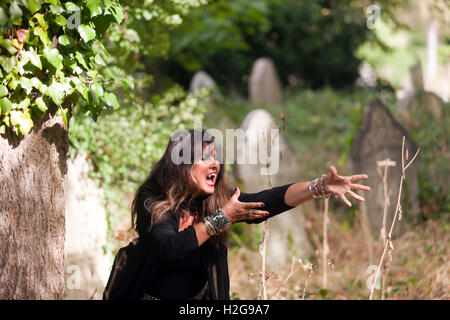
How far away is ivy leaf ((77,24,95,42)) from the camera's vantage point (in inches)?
99.6

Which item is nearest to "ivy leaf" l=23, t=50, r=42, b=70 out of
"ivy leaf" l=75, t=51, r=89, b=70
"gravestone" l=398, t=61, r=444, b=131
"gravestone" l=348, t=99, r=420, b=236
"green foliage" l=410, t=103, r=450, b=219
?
"ivy leaf" l=75, t=51, r=89, b=70

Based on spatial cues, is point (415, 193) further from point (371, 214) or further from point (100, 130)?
point (100, 130)

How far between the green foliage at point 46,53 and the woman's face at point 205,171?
60 centimetres

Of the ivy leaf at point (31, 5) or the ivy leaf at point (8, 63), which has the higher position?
the ivy leaf at point (31, 5)

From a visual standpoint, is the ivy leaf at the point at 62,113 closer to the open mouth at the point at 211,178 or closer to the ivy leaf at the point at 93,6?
the ivy leaf at the point at 93,6

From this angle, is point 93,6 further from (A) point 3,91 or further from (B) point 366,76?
(B) point 366,76

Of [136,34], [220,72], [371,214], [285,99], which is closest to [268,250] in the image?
[371,214]

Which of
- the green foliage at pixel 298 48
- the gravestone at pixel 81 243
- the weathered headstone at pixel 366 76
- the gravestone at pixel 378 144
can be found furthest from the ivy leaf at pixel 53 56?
the weathered headstone at pixel 366 76

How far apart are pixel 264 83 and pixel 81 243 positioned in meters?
7.79

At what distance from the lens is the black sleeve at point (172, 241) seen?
237 centimetres

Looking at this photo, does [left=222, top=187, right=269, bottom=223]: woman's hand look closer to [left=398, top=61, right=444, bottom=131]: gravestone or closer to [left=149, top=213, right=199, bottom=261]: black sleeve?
[left=149, top=213, right=199, bottom=261]: black sleeve

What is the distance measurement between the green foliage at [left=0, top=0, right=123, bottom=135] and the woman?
0.55m

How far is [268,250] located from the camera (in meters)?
5.48

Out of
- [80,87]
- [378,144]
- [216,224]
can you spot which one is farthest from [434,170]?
[80,87]
